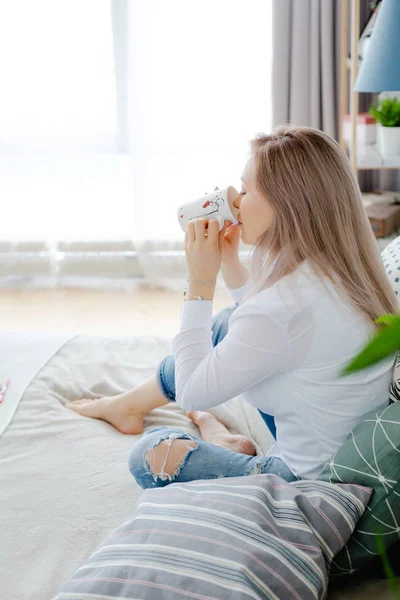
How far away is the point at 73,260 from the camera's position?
3.63 meters

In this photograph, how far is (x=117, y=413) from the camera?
175 centimetres

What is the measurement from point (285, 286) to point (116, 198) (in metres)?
2.50

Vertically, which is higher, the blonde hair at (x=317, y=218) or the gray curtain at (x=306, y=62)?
the gray curtain at (x=306, y=62)

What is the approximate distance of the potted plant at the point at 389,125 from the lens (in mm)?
2750

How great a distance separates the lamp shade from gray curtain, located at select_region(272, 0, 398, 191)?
1.25m

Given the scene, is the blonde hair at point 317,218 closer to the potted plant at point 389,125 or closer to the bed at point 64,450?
the bed at point 64,450

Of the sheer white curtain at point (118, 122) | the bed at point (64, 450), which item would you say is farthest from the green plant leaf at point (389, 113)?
the bed at point (64, 450)

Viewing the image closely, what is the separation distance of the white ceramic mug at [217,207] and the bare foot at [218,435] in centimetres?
49

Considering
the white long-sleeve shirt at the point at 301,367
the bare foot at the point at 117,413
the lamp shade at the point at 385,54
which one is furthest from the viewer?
the lamp shade at the point at 385,54

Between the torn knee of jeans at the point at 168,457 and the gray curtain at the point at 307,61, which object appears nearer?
the torn knee of jeans at the point at 168,457

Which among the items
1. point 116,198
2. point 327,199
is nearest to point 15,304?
point 116,198

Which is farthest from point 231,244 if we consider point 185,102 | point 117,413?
point 185,102

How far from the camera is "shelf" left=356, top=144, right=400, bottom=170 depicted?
9.12 ft

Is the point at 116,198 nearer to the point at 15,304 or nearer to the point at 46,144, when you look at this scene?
the point at 46,144
